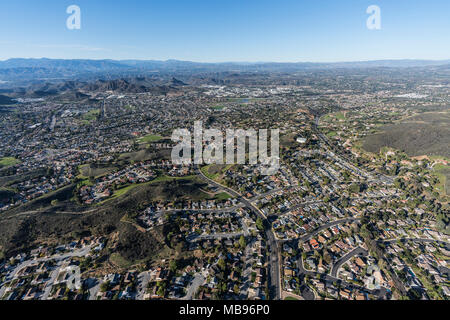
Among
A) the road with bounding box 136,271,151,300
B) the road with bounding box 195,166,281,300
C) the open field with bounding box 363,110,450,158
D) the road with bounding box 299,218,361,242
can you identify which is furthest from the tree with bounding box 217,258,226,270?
the open field with bounding box 363,110,450,158

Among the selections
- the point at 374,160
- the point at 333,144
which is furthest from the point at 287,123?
the point at 374,160

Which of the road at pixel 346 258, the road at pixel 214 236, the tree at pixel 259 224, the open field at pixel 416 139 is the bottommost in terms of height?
the road at pixel 346 258

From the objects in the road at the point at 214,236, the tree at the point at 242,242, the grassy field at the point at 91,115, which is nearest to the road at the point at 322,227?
the tree at the point at 242,242

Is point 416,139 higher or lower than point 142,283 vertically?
higher

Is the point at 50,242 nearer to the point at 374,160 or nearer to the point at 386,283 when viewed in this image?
the point at 386,283

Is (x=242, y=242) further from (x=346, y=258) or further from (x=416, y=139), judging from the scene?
(x=416, y=139)

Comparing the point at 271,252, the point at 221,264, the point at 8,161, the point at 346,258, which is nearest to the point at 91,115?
the point at 8,161

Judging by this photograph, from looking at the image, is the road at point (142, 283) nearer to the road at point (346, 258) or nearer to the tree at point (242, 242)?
the tree at point (242, 242)

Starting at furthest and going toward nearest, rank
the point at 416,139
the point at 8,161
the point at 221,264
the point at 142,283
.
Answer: the point at 416,139
the point at 8,161
the point at 221,264
the point at 142,283

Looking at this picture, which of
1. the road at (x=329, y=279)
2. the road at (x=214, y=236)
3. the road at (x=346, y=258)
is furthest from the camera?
the road at (x=214, y=236)

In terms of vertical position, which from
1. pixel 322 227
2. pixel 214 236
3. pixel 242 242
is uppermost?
pixel 322 227
